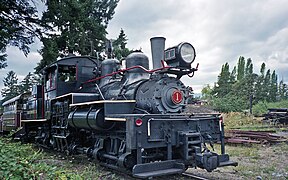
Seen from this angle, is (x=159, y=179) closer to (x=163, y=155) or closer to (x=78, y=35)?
(x=163, y=155)

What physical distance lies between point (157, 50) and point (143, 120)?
209 centimetres

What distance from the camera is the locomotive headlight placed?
634cm

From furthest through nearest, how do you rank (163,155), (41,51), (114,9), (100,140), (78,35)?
(114,9) < (78,35) < (41,51) < (100,140) < (163,155)

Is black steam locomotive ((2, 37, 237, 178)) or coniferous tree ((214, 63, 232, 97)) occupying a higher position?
coniferous tree ((214, 63, 232, 97))

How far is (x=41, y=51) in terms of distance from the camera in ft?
49.9

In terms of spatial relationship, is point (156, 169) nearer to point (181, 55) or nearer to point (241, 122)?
point (181, 55)

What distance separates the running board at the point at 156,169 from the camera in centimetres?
515

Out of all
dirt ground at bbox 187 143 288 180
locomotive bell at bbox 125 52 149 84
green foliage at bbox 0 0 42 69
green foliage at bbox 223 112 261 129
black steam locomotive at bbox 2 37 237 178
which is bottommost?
dirt ground at bbox 187 143 288 180

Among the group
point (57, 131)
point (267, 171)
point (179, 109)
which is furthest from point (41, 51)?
point (267, 171)

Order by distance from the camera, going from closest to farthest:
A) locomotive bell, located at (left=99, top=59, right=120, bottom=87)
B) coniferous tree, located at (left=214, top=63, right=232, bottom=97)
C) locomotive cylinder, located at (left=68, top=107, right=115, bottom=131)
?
locomotive cylinder, located at (left=68, top=107, right=115, bottom=131)
locomotive bell, located at (left=99, top=59, right=120, bottom=87)
coniferous tree, located at (left=214, top=63, right=232, bottom=97)

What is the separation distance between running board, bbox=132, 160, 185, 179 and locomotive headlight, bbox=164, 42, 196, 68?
2249mm

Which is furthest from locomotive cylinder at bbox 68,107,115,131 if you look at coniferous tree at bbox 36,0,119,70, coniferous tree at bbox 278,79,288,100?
coniferous tree at bbox 278,79,288,100

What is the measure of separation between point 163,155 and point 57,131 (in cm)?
481

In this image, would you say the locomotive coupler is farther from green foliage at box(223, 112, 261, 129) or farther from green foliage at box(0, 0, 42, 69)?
green foliage at box(223, 112, 261, 129)
